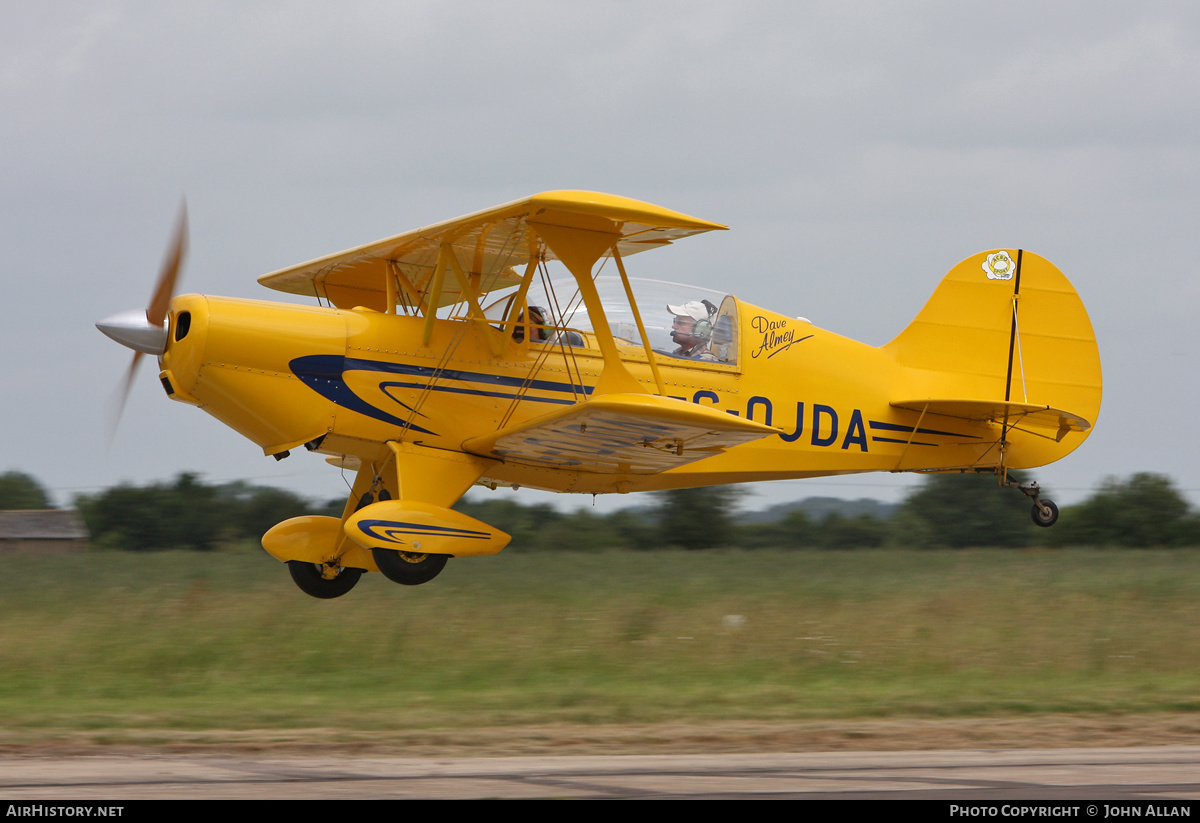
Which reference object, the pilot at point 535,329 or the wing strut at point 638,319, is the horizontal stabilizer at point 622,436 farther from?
the pilot at point 535,329

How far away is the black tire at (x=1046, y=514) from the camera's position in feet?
40.0

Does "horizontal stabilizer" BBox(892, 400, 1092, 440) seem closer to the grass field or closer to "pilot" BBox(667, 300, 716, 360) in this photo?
"pilot" BBox(667, 300, 716, 360)

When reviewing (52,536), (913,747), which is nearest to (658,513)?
(52,536)

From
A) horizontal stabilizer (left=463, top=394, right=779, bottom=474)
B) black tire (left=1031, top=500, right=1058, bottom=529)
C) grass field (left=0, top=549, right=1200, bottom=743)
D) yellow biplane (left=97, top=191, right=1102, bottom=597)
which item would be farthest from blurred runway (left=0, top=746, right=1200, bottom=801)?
black tire (left=1031, top=500, right=1058, bottom=529)

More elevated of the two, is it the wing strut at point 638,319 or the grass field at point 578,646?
the wing strut at point 638,319

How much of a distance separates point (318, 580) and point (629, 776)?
4433 mm

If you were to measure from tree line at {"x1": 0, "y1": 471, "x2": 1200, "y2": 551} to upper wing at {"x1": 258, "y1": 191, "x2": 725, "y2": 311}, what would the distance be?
37.6 feet

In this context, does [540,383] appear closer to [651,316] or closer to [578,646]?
[651,316]

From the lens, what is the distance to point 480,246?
10.2 m

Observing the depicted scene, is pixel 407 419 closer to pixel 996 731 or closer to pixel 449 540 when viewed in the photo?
pixel 449 540

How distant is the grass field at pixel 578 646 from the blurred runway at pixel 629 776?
5.01 feet

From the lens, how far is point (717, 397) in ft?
35.7

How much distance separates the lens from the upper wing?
29.1 feet

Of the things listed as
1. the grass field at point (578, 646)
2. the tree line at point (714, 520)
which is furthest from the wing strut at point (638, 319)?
the tree line at point (714, 520)
